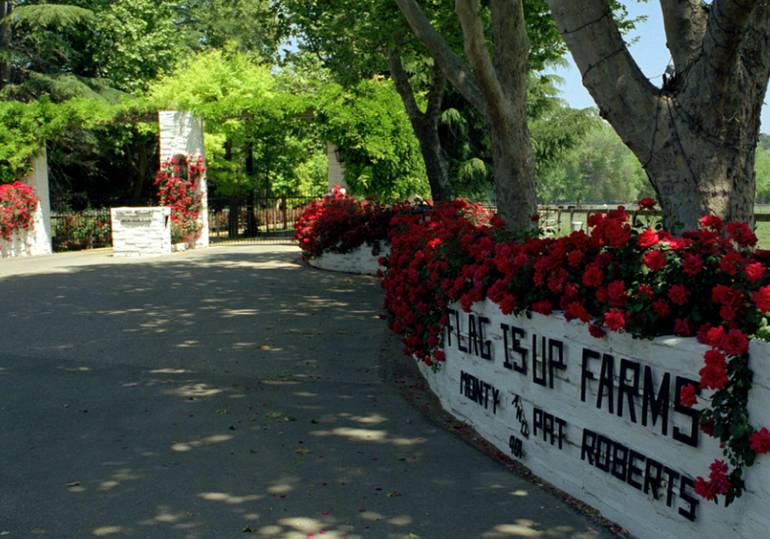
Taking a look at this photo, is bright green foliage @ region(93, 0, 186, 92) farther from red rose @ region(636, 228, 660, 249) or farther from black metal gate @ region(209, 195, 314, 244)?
red rose @ region(636, 228, 660, 249)

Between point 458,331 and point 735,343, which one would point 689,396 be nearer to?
point 735,343

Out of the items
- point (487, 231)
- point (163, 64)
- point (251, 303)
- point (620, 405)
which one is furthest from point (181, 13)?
point (620, 405)

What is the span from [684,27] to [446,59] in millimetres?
4432

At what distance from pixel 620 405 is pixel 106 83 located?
30.1 metres

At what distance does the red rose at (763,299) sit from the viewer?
133 inches

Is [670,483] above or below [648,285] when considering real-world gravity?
below

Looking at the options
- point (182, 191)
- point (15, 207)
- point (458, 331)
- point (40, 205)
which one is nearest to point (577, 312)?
point (458, 331)

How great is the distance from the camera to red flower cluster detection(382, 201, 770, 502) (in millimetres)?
3438

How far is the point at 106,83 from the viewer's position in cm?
3073

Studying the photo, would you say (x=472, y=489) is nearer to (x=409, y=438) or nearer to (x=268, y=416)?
(x=409, y=438)

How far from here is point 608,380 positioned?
4.39 m

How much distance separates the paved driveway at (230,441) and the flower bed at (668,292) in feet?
3.51

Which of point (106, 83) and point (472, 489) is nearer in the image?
point (472, 489)

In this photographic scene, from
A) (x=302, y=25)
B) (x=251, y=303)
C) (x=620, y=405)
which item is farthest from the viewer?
(x=302, y=25)
